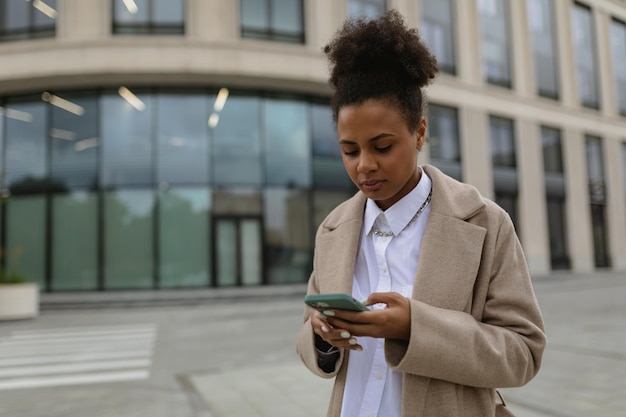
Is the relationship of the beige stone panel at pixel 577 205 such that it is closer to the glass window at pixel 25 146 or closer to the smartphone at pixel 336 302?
the glass window at pixel 25 146

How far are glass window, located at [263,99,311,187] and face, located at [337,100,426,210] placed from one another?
1920 centimetres

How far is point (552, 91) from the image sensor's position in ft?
92.9

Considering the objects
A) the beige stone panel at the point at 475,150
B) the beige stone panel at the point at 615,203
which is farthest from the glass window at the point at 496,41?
the beige stone panel at the point at 615,203

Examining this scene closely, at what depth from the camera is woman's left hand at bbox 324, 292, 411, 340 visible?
3.97 ft

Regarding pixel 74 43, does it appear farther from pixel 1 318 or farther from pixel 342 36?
pixel 342 36

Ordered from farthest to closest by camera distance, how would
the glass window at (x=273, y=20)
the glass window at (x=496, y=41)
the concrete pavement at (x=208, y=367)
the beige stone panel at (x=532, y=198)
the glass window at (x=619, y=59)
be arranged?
the glass window at (x=619, y=59), the glass window at (x=496, y=41), the beige stone panel at (x=532, y=198), the glass window at (x=273, y=20), the concrete pavement at (x=208, y=367)

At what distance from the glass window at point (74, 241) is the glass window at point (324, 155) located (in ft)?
28.8

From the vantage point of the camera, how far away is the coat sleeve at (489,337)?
1256 mm

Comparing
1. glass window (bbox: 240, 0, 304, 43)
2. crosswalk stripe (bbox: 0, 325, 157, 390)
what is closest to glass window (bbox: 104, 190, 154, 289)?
crosswalk stripe (bbox: 0, 325, 157, 390)

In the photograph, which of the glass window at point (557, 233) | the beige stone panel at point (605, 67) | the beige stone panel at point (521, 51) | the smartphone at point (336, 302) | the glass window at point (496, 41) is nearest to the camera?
the smartphone at point (336, 302)

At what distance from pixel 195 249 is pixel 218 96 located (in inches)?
243

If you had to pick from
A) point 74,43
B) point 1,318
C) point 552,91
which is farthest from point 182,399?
point 552,91

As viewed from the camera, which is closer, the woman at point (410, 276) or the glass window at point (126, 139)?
the woman at point (410, 276)

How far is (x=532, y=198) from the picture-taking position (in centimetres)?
2619
